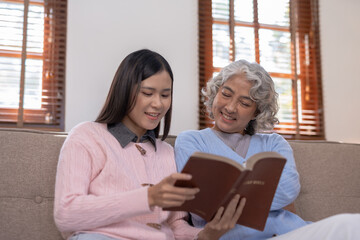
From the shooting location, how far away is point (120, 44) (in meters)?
3.23

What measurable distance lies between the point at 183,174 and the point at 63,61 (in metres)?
2.29

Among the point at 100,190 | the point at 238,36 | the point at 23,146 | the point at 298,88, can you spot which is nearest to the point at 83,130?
the point at 100,190

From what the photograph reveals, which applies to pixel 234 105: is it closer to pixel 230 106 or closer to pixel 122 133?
pixel 230 106

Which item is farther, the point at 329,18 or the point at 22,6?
the point at 329,18

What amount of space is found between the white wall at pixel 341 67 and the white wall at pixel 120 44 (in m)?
1.20

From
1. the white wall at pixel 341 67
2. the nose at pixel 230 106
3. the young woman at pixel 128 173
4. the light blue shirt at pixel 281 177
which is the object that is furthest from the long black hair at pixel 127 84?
the white wall at pixel 341 67

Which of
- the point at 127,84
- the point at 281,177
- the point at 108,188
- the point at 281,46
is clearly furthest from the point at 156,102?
the point at 281,46

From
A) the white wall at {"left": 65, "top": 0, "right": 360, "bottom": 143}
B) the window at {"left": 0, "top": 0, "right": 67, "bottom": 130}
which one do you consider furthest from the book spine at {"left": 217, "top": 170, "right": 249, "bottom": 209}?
the window at {"left": 0, "top": 0, "right": 67, "bottom": 130}

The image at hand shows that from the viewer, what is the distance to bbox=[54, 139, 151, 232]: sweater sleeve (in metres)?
1.24

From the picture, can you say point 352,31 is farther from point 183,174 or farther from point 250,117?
point 183,174

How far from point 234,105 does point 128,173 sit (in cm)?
67

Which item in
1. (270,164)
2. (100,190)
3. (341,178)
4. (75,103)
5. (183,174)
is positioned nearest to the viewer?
(183,174)

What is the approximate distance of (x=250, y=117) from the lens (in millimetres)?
2010

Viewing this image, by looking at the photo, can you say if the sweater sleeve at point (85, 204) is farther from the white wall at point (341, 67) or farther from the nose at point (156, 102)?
the white wall at point (341, 67)
